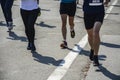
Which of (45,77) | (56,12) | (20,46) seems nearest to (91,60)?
(45,77)

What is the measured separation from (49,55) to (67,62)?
81 centimetres

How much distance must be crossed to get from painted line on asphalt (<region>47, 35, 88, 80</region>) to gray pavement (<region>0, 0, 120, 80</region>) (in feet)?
0.25

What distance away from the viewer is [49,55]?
923 cm

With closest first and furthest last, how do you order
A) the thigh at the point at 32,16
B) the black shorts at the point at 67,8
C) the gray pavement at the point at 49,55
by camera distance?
1. the gray pavement at the point at 49,55
2. the thigh at the point at 32,16
3. the black shorts at the point at 67,8

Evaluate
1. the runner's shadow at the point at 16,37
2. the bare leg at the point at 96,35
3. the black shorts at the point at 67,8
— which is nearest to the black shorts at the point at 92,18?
the bare leg at the point at 96,35

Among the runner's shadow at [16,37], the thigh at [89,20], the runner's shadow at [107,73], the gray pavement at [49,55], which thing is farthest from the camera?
the runner's shadow at [16,37]

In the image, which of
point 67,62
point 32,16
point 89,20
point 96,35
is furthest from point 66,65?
point 32,16

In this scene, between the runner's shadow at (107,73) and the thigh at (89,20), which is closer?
the runner's shadow at (107,73)

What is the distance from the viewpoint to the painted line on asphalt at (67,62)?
745cm

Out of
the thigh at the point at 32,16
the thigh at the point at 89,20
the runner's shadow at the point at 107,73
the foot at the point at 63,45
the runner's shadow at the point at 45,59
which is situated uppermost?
the thigh at the point at 89,20

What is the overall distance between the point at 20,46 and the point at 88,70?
2.84m

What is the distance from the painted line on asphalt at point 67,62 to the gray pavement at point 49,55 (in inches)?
3.0

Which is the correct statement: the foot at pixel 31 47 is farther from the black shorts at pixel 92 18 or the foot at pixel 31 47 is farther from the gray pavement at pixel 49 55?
the black shorts at pixel 92 18

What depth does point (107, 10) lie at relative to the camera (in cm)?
1831
